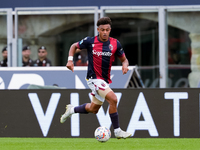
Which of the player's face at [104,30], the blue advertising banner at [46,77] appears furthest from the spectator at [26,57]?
the player's face at [104,30]

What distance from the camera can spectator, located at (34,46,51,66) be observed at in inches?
482

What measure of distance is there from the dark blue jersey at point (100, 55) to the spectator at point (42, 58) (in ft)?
14.9

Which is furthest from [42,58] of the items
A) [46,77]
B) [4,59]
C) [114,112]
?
[114,112]

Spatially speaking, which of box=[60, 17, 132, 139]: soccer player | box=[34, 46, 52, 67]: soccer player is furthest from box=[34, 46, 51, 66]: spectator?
box=[60, 17, 132, 139]: soccer player

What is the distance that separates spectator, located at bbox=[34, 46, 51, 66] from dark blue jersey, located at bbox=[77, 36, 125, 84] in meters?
4.55

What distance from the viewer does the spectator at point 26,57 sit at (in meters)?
12.3

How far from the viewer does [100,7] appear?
12.9 metres

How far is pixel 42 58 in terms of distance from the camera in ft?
40.3

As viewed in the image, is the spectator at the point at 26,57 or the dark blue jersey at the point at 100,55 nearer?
the dark blue jersey at the point at 100,55

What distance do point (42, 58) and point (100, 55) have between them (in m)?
4.79

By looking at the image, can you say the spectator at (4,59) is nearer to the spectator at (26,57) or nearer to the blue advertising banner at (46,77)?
the spectator at (26,57)
